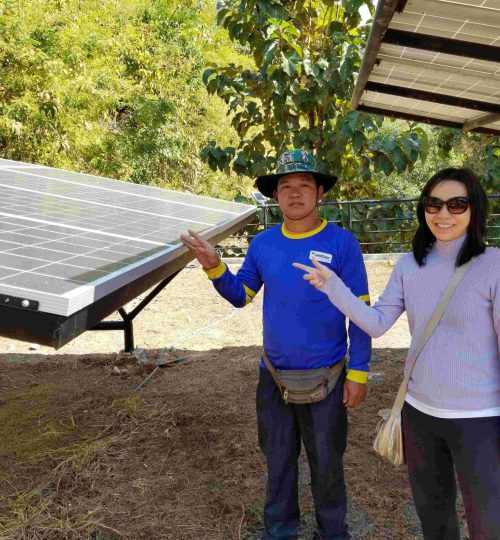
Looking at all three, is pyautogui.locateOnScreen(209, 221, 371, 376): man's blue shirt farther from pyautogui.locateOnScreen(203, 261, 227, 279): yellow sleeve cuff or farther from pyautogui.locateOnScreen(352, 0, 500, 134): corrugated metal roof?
pyautogui.locateOnScreen(352, 0, 500, 134): corrugated metal roof

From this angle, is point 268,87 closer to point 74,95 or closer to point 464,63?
point 74,95

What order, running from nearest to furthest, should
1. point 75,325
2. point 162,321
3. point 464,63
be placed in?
point 75,325 → point 464,63 → point 162,321

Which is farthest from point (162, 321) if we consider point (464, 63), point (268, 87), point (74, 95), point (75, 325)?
point (74, 95)

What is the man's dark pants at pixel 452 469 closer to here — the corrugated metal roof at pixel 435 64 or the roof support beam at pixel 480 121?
the corrugated metal roof at pixel 435 64

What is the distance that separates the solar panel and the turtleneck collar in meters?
1.23

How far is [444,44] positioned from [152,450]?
3.23m

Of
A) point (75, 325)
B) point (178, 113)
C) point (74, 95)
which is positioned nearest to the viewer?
point (75, 325)

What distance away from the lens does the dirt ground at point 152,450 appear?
11.0 ft

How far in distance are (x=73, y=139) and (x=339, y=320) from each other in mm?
14208

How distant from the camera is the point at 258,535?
10.7 feet

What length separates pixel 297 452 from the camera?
9.99 ft

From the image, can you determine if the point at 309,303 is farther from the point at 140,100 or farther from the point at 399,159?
the point at 140,100

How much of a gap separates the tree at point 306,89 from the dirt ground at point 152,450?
15.8 ft

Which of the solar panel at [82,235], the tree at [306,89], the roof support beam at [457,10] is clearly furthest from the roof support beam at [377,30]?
the tree at [306,89]
